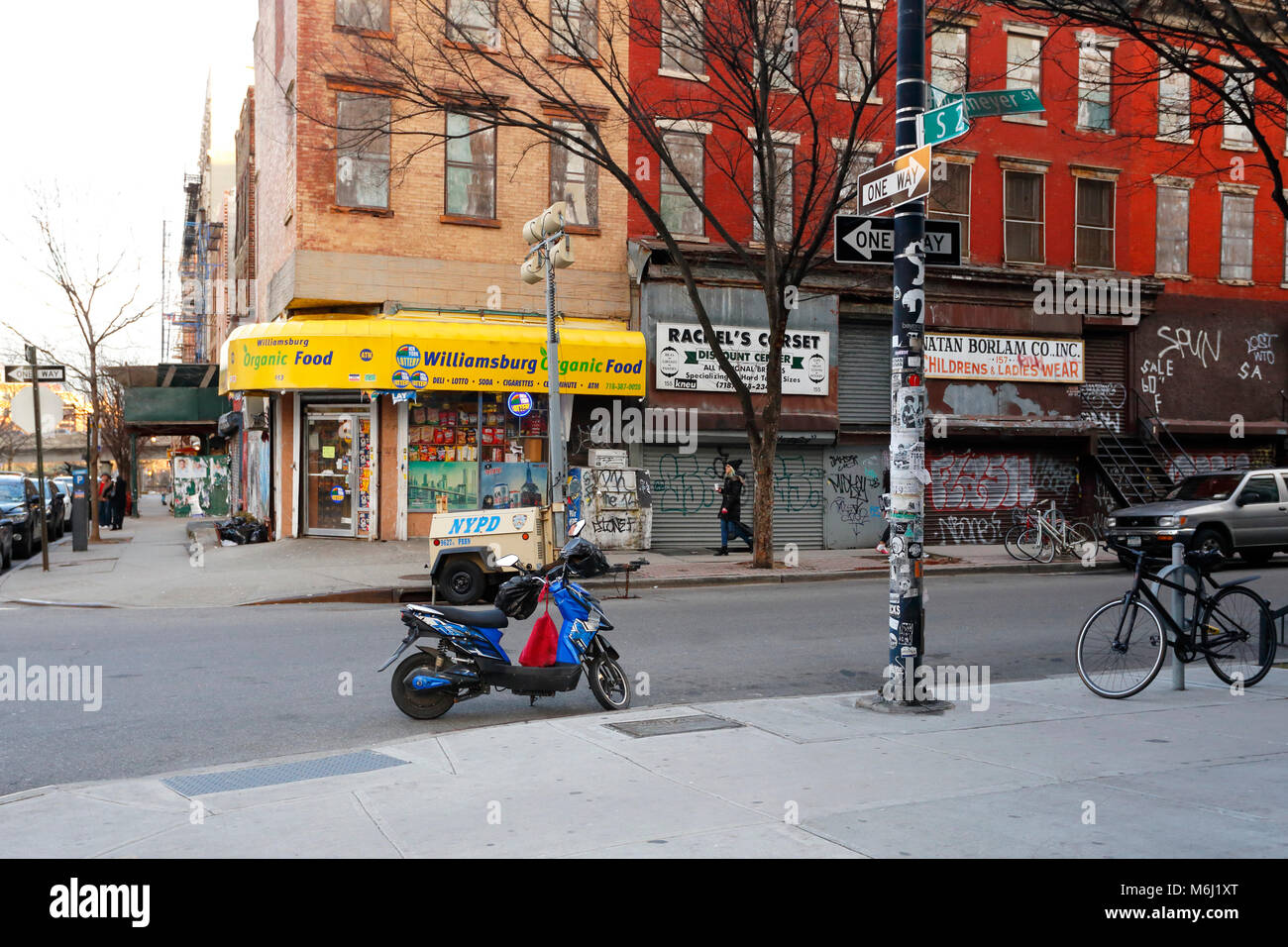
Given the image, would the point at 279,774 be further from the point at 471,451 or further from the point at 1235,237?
the point at 1235,237

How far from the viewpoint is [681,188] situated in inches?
927

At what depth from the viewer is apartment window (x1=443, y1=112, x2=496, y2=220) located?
869 inches

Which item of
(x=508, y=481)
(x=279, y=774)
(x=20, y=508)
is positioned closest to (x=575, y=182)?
(x=508, y=481)

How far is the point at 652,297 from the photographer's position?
23.0 meters

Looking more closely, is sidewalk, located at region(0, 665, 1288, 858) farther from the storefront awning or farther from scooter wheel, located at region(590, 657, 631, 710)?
the storefront awning

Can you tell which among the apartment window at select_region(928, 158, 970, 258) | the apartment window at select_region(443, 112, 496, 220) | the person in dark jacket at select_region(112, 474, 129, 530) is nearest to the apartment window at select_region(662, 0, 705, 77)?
the apartment window at select_region(443, 112, 496, 220)

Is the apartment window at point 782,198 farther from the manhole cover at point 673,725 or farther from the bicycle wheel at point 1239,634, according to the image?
the manhole cover at point 673,725

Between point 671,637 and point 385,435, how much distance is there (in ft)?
37.2

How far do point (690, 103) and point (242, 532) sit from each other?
12408 millimetres

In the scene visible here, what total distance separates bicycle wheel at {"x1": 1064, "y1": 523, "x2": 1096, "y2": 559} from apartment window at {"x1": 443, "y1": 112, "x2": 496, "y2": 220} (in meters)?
12.6

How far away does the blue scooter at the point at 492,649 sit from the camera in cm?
808

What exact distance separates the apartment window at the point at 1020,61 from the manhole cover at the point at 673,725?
21.0 meters

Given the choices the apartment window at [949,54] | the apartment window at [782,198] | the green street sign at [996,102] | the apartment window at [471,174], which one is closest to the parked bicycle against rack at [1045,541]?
the apartment window at [782,198]

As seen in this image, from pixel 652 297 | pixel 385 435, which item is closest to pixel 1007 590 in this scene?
pixel 652 297
